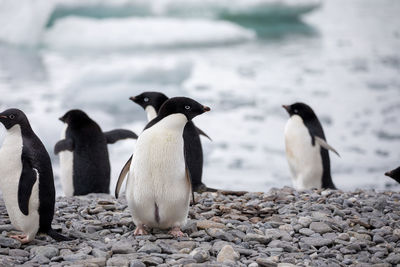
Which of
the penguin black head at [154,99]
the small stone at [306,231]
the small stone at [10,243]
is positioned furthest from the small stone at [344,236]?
the penguin black head at [154,99]

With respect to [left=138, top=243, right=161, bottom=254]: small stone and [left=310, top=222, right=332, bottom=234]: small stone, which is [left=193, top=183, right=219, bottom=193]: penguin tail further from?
[left=138, top=243, right=161, bottom=254]: small stone

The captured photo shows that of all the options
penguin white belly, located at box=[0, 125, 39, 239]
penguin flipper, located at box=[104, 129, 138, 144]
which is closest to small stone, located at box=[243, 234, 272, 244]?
penguin white belly, located at box=[0, 125, 39, 239]

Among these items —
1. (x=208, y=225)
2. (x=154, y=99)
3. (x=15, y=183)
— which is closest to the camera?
(x=15, y=183)

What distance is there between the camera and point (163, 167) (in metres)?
2.33

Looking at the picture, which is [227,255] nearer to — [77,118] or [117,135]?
[77,118]

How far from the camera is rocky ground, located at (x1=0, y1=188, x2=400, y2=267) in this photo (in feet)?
7.03

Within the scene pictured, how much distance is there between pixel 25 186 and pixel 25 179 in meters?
0.03

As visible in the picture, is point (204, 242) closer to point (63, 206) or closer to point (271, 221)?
point (271, 221)

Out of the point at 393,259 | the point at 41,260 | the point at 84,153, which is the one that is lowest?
the point at 393,259

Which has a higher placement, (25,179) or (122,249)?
(25,179)

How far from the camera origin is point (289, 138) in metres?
4.81

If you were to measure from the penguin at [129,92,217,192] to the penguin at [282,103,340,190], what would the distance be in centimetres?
127

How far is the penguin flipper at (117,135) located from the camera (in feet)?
14.1

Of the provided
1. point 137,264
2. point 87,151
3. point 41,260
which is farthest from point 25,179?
point 87,151
